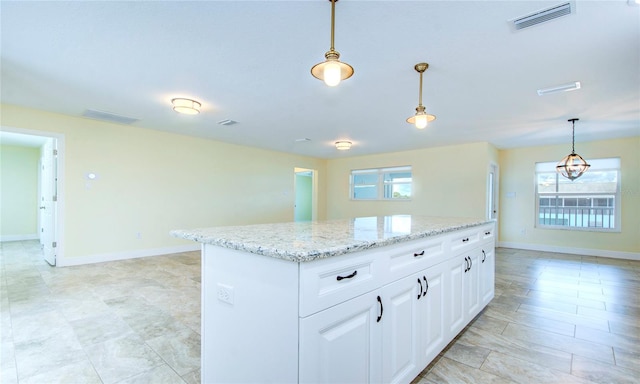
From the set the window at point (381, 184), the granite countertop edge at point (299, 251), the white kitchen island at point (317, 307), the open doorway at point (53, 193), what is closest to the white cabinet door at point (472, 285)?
the white kitchen island at point (317, 307)

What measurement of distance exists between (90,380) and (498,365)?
102 inches

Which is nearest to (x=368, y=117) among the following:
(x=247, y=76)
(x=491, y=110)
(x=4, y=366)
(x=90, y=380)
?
(x=491, y=110)

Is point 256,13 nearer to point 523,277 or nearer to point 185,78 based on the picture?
point 185,78

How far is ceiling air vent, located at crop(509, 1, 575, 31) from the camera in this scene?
5.98ft

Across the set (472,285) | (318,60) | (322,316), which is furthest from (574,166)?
(322,316)

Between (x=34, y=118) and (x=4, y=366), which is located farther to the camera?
→ (x=34, y=118)

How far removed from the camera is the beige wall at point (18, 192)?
Result: 6652 millimetres

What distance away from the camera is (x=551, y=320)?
2656 mm

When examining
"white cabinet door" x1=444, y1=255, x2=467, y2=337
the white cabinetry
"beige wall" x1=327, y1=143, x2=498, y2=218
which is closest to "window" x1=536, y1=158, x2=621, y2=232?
"beige wall" x1=327, y1=143, x2=498, y2=218

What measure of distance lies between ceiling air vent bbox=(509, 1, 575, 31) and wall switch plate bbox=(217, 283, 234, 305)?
245 centimetres

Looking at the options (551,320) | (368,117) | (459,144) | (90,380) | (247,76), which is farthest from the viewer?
(459,144)

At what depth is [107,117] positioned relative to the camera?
439 cm

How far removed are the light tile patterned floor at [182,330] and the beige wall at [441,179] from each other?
2277 millimetres

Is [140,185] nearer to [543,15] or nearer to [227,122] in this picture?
[227,122]
